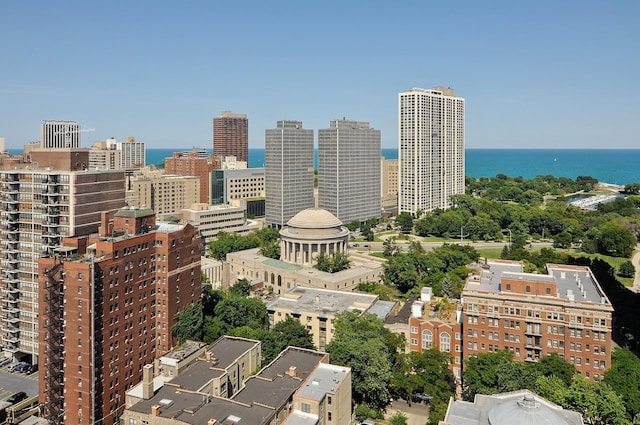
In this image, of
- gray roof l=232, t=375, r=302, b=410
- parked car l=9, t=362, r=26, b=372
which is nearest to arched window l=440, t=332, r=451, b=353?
gray roof l=232, t=375, r=302, b=410

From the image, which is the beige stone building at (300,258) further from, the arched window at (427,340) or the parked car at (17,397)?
the parked car at (17,397)

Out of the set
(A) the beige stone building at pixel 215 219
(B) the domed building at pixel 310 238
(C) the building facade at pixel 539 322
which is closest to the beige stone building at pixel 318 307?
(C) the building facade at pixel 539 322

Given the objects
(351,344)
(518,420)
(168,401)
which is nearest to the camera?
(518,420)

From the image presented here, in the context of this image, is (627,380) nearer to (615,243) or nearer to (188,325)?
(188,325)

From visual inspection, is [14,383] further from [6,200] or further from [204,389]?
[204,389]

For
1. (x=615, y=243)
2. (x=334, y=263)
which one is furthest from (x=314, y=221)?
(x=615, y=243)

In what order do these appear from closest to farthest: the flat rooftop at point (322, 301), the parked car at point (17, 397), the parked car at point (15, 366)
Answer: the parked car at point (17, 397) → the parked car at point (15, 366) → the flat rooftop at point (322, 301)

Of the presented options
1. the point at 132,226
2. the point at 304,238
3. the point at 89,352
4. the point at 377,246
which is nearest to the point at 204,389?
the point at 89,352
